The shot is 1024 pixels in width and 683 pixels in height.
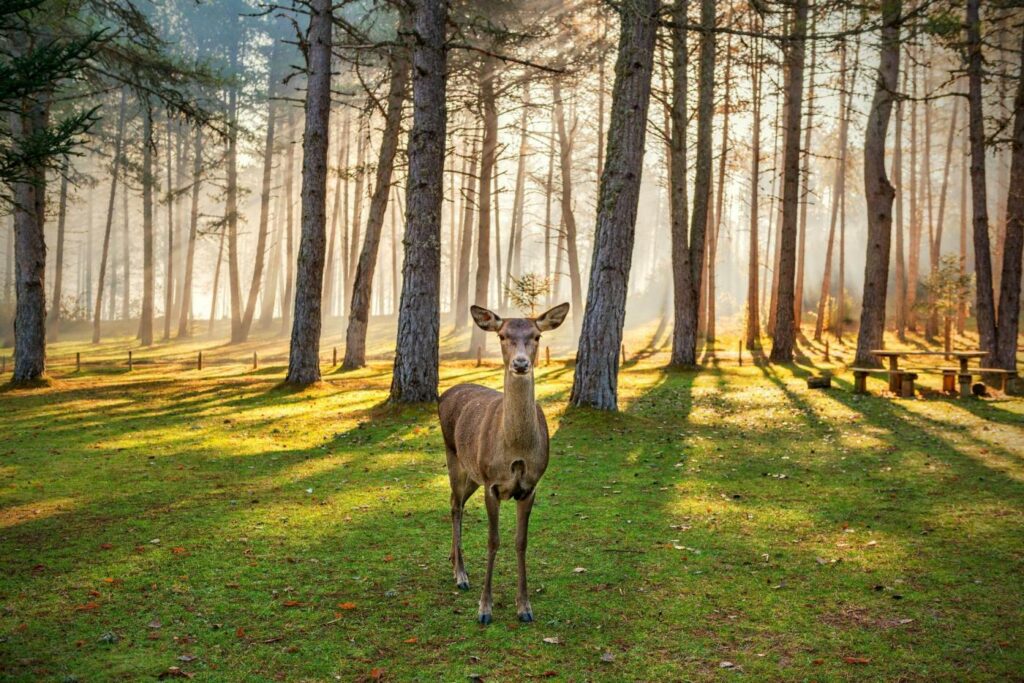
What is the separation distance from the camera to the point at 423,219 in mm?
15195

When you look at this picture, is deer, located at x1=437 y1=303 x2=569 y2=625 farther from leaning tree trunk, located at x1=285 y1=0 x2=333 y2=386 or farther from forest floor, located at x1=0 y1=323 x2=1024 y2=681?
leaning tree trunk, located at x1=285 y1=0 x2=333 y2=386

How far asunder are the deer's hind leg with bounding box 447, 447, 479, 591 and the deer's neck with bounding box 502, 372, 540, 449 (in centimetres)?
116

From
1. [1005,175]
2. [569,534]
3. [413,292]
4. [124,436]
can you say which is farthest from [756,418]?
[1005,175]

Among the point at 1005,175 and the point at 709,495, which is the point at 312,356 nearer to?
the point at 709,495

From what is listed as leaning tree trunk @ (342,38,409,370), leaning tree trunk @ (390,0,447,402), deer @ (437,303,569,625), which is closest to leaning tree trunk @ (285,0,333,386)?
leaning tree trunk @ (390,0,447,402)

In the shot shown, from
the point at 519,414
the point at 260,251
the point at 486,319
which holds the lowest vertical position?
the point at 519,414

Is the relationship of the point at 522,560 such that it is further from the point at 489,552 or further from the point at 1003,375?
the point at 1003,375

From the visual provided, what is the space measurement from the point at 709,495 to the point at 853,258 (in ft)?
203

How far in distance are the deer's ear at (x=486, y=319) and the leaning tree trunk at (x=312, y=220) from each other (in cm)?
1305

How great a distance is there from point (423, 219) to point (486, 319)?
9.15 metres

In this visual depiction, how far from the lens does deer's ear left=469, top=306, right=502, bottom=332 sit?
630cm

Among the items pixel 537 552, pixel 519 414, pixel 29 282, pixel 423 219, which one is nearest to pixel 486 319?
pixel 519 414

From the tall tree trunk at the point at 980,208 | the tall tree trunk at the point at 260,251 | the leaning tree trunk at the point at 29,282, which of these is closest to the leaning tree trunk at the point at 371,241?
the leaning tree trunk at the point at 29,282

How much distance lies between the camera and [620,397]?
59.9 ft
